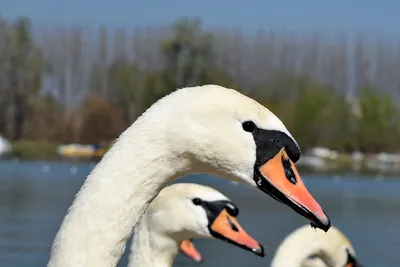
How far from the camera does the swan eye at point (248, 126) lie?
10.1 ft

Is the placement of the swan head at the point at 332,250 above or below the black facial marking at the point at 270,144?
below

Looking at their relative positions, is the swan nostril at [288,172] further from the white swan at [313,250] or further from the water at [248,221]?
the water at [248,221]

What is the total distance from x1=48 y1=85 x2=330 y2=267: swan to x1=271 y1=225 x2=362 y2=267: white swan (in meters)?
4.59

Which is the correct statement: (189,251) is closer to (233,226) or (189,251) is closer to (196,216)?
(233,226)

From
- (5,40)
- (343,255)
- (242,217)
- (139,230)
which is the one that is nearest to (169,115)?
(139,230)

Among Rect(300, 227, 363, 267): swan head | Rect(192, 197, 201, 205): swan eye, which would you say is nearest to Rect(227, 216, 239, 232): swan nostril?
Rect(192, 197, 201, 205): swan eye

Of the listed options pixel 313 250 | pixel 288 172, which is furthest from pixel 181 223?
pixel 288 172

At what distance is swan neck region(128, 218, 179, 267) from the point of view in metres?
6.19

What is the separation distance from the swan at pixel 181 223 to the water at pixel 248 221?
961cm

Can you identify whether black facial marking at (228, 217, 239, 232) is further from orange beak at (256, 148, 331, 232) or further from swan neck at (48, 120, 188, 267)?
swan neck at (48, 120, 188, 267)

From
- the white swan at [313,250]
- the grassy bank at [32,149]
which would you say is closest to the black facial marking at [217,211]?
the white swan at [313,250]

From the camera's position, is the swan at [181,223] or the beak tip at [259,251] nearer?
the swan at [181,223]

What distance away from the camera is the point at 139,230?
6504 millimetres

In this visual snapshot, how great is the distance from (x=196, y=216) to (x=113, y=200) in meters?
4.07
